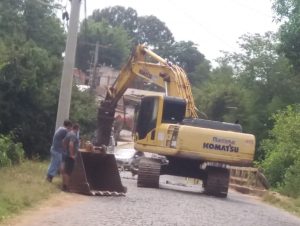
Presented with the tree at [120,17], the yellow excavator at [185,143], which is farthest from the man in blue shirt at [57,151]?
the tree at [120,17]

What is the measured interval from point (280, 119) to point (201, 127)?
39.6ft

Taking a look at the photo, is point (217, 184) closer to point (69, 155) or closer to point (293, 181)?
point (293, 181)

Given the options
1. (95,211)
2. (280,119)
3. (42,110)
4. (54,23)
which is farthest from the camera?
(54,23)

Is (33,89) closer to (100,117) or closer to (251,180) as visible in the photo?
(100,117)

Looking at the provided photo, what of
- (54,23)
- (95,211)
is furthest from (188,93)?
(54,23)

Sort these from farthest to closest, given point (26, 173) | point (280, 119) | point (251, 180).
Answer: point (280, 119), point (251, 180), point (26, 173)

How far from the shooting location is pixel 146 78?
2833 centimetres

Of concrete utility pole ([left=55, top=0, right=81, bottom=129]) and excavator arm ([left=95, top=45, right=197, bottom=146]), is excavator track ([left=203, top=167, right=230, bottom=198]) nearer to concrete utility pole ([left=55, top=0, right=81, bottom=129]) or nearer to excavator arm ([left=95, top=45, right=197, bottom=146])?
excavator arm ([left=95, top=45, right=197, bottom=146])

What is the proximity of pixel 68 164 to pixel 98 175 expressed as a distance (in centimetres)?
110

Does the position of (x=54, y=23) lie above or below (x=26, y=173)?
above

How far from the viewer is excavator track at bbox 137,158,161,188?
950 inches

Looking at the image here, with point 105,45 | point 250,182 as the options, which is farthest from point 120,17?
point 250,182

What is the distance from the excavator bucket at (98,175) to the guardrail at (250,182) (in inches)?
423

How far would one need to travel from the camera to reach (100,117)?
29.1 meters
